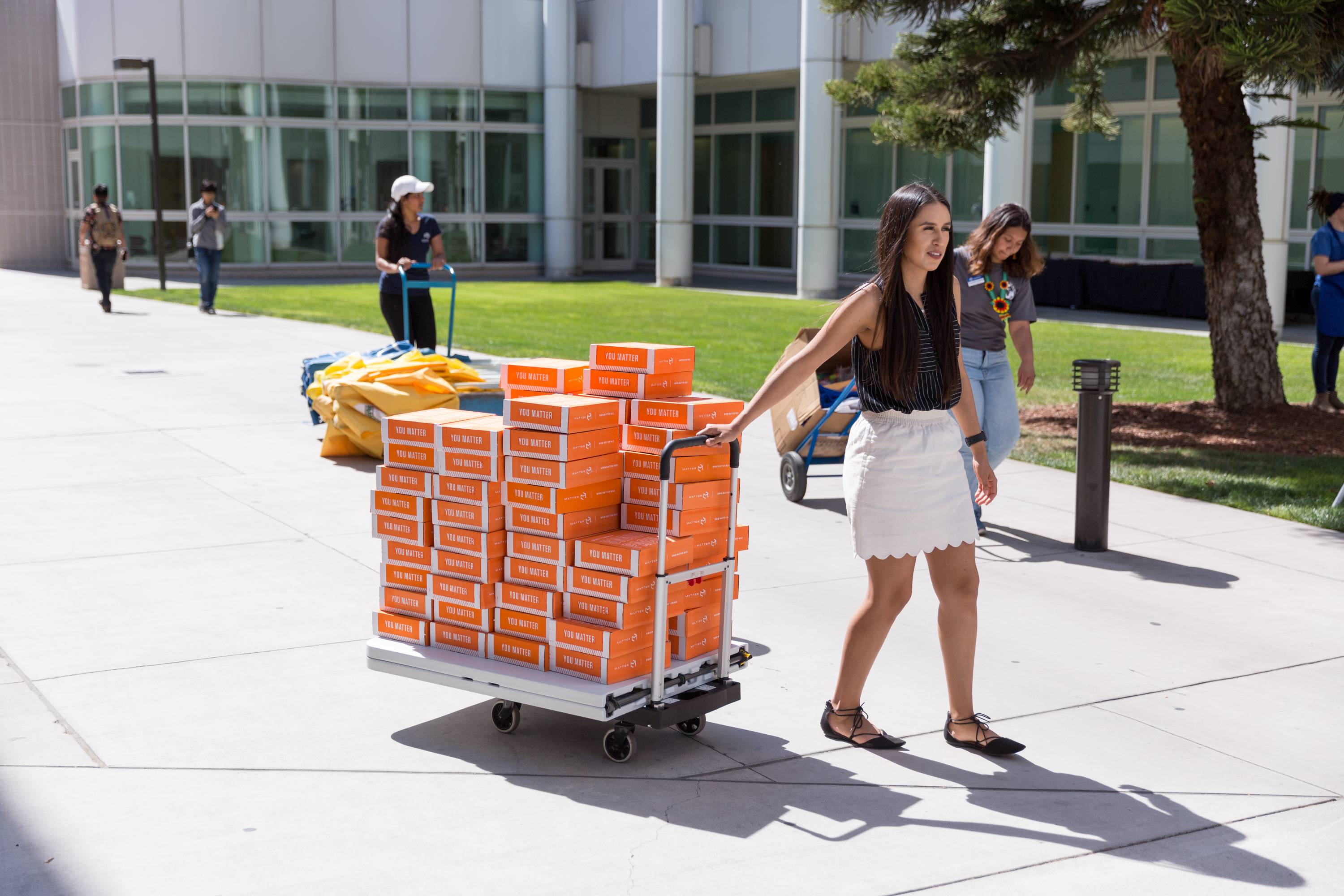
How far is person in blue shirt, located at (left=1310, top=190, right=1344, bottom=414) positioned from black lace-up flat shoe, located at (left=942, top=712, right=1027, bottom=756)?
27.8 feet

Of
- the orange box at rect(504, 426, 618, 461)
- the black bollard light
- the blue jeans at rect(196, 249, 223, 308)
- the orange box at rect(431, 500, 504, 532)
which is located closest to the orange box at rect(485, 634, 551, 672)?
the orange box at rect(431, 500, 504, 532)

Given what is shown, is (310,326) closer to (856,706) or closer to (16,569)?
(16,569)

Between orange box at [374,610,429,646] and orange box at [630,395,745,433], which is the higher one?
orange box at [630,395,745,433]

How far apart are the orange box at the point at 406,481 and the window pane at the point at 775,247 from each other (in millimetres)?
28519

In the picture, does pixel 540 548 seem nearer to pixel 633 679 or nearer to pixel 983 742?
pixel 633 679

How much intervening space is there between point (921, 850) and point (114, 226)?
21.8 m

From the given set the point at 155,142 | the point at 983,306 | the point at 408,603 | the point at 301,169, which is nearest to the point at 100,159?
the point at 301,169

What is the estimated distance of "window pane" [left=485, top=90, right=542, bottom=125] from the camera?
33.8 m

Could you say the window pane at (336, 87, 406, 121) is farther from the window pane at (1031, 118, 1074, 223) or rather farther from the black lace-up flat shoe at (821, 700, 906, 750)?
the black lace-up flat shoe at (821, 700, 906, 750)

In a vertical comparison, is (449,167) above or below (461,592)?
above

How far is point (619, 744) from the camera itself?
4691 millimetres

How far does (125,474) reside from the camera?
31.4 feet

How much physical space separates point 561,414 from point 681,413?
1.51 ft

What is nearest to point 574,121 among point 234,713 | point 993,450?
point 993,450
